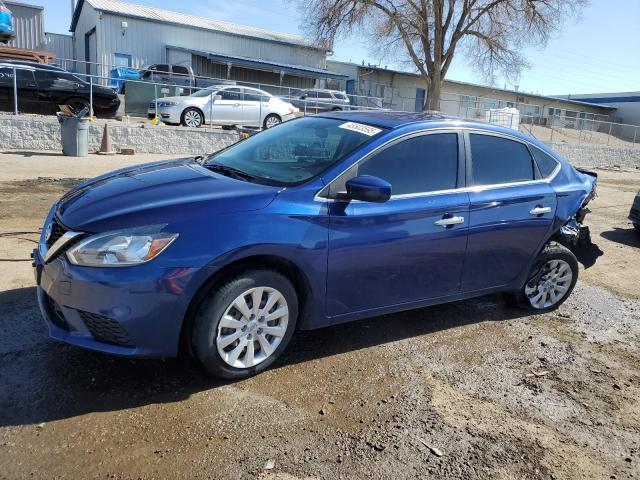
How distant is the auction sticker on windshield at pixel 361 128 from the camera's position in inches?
154

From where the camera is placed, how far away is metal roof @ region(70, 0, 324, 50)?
3294cm

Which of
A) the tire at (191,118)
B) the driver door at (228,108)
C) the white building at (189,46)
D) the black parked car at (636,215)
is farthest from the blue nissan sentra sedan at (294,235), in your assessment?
the white building at (189,46)

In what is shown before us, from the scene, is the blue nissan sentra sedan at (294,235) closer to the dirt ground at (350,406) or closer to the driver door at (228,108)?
the dirt ground at (350,406)

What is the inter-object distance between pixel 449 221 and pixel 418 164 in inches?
19.0

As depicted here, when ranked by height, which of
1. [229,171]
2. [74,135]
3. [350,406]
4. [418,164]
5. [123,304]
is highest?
[418,164]

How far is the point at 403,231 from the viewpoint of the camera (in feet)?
12.2

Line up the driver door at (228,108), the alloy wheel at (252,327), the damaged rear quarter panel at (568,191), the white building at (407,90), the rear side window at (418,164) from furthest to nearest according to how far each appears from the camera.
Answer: the white building at (407,90) → the driver door at (228,108) → the damaged rear quarter panel at (568,191) → the rear side window at (418,164) → the alloy wheel at (252,327)

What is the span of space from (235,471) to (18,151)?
1302 centimetres

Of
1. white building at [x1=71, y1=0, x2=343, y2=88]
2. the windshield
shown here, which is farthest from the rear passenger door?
white building at [x1=71, y1=0, x2=343, y2=88]

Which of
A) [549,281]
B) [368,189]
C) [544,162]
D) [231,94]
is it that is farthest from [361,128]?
[231,94]

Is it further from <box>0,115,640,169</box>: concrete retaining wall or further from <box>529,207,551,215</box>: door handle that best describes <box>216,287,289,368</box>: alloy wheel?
<box>0,115,640,169</box>: concrete retaining wall

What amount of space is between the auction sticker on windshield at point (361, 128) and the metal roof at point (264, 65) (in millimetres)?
32173

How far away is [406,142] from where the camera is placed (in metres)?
3.94

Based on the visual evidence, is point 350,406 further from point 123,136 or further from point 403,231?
point 123,136
